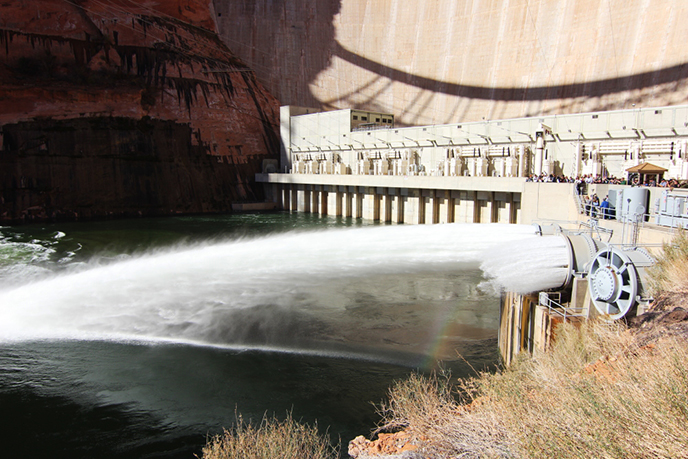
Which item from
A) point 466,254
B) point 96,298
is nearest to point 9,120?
point 96,298

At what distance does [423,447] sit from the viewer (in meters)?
6.58

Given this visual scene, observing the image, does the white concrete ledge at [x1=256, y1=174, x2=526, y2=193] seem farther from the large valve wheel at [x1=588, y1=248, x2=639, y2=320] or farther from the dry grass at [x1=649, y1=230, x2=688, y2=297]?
the large valve wheel at [x1=588, y1=248, x2=639, y2=320]

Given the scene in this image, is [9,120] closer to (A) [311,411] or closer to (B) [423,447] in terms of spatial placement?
(A) [311,411]

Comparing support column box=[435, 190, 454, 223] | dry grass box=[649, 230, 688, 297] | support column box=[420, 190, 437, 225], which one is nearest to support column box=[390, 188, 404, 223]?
support column box=[420, 190, 437, 225]

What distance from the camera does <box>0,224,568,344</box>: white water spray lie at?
508 inches

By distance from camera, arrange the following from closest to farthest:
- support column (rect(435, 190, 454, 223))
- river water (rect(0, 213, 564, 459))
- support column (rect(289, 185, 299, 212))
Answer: river water (rect(0, 213, 564, 459)) → support column (rect(435, 190, 454, 223)) → support column (rect(289, 185, 299, 212))

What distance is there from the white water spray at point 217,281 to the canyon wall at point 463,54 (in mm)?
25894

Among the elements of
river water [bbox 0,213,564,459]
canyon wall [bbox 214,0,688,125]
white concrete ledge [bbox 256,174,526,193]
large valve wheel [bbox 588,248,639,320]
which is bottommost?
river water [bbox 0,213,564,459]

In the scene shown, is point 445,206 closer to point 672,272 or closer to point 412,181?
point 412,181

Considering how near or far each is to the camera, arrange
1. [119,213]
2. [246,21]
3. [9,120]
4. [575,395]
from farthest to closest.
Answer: [246,21], [119,213], [9,120], [575,395]

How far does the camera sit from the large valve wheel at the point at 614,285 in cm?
891

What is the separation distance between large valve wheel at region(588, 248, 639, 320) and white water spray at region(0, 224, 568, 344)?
1.55 m

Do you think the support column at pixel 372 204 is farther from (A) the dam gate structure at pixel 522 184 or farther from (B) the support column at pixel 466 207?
(B) the support column at pixel 466 207

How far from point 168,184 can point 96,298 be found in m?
27.4
